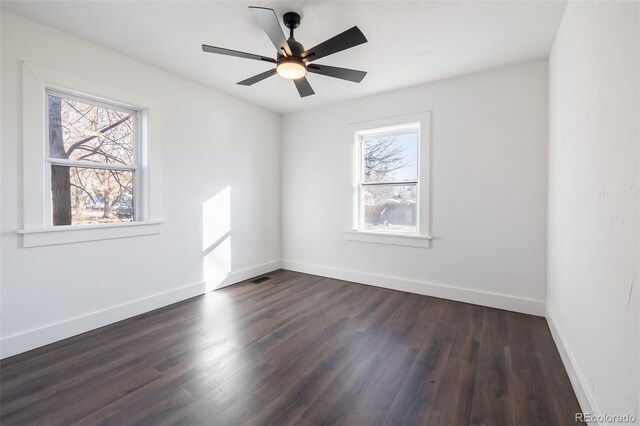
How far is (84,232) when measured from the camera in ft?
8.23

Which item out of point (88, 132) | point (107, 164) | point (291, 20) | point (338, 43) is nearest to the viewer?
point (338, 43)

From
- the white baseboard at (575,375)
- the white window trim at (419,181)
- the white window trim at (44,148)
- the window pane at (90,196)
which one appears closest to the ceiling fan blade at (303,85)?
the white window trim at (419,181)

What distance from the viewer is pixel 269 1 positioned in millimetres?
1983

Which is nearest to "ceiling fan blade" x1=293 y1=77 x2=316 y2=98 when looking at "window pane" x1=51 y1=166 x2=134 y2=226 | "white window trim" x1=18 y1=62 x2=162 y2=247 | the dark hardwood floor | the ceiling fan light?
the ceiling fan light

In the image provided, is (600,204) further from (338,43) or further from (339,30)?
(339,30)

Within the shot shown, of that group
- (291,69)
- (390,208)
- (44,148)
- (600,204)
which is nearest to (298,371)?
(600,204)

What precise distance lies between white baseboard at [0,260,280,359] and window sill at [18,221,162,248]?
71 centimetres

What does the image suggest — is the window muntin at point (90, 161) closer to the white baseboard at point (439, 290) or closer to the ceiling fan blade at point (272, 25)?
the ceiling fan blade at point (272, 25)

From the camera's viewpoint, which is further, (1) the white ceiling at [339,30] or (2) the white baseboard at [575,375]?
(1) the white ceiling at [339,30]

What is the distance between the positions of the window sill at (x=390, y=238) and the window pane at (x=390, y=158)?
0.78m

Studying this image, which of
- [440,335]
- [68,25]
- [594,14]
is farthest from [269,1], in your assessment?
[440,335]

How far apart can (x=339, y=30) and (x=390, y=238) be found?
2501mm

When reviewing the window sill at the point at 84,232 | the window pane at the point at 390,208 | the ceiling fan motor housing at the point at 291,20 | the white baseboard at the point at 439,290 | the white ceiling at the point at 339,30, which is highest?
the white ceiling at the point at 339,30

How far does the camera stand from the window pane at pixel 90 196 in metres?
2.43
